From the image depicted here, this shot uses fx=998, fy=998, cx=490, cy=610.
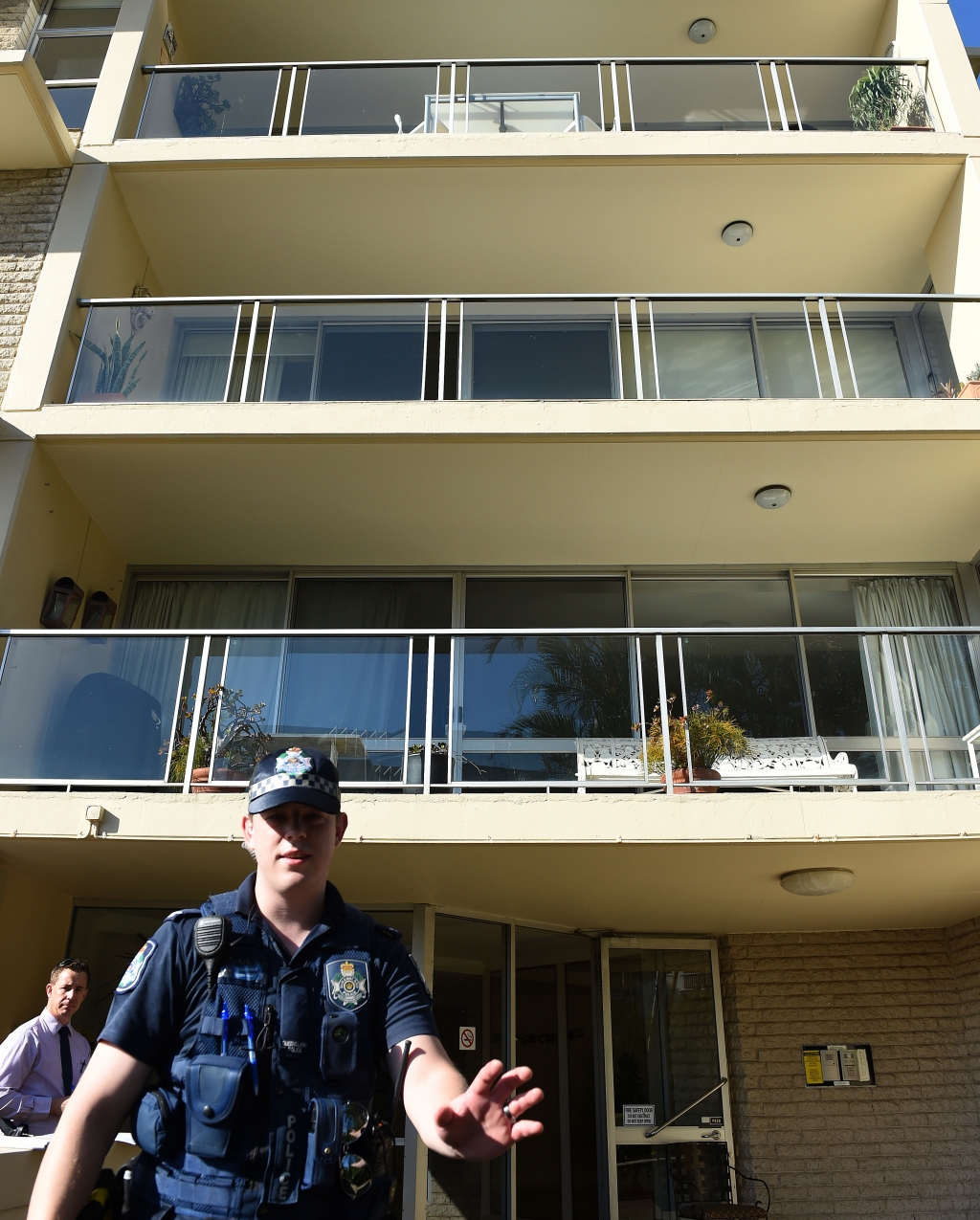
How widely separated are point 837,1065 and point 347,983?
7.58 m

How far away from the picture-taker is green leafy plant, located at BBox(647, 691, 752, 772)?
667 centimetres

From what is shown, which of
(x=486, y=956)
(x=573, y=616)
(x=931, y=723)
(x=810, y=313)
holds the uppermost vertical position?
(x=810, y=313)

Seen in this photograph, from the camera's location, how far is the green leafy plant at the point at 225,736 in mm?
6527

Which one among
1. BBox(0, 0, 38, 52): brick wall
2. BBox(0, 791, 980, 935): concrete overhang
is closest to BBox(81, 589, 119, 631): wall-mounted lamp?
BBox(0, 791, 980, 935): concrete overhang

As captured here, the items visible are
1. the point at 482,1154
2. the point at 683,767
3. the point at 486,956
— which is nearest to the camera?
the point at 482,1154

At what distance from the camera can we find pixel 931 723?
7023mm

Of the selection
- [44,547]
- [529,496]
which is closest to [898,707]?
[529,496]

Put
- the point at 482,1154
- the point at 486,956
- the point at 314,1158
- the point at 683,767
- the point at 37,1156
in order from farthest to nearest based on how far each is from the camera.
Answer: the point at 486,956
the point at 683,767
the point at 37,1156
the point at 314,1158
the point at 482,1154

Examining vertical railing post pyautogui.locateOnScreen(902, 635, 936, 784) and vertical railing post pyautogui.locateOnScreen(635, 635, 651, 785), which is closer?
vertical railing post pyautogui.locateOnScreen(635, 635, 651, 785)

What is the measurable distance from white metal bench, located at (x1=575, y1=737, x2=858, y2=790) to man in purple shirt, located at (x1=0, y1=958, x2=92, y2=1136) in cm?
328

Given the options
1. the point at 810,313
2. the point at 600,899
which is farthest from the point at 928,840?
the point at 810,313

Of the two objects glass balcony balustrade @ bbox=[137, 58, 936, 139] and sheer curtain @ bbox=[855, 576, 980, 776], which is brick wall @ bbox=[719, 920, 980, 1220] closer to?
sheer curtain @ bbox=[855, 576, 980, 776]

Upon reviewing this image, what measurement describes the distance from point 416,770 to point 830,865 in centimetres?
288

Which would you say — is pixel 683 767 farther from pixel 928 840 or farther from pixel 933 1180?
pixel 933 1180
